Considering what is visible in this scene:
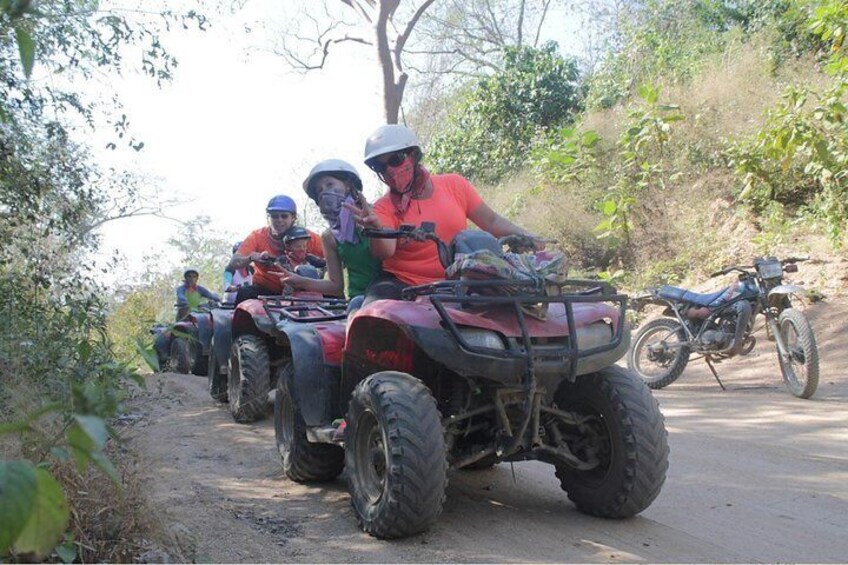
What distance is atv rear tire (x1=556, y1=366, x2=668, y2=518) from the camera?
4.16 meters

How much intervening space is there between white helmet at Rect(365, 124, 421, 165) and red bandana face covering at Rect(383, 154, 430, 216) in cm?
10

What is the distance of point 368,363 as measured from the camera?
15.3ft

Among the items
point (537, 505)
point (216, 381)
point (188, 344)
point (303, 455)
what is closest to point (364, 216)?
point (303, 455)

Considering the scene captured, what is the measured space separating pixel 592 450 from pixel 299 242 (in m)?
4.73

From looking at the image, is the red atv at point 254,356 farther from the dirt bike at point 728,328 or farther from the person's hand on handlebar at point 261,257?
the dirt bike at point 728,328

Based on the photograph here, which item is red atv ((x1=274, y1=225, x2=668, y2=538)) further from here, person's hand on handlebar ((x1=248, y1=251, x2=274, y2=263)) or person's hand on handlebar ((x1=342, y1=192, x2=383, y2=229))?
person's hand on handlebar ((x1=248, y1=251, x2=274, y2=263))

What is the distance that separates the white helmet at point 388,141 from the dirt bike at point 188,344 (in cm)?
506

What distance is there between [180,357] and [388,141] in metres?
9.17

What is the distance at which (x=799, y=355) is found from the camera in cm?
894

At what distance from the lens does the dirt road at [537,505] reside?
3957mm

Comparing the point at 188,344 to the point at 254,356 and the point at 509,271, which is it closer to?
the point at 254,356

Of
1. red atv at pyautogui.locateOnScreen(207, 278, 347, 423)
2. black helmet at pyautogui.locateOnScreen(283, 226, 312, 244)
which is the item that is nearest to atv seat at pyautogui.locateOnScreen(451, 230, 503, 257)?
red atv at pyautogui.locateOnScreen(207, 278, 347, 423)

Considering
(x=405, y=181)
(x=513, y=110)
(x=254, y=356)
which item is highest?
(x=513, y=110)

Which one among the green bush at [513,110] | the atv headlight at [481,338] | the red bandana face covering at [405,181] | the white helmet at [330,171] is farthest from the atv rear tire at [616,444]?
the green bush at [513,110]
